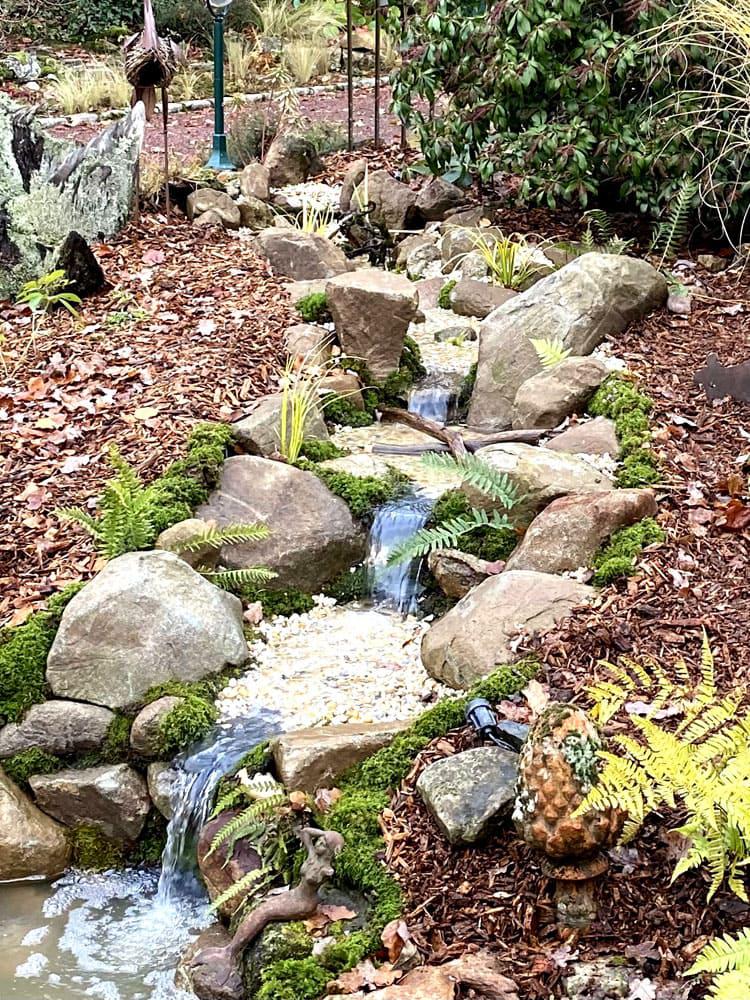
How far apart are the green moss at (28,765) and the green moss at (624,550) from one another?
85.3 inches

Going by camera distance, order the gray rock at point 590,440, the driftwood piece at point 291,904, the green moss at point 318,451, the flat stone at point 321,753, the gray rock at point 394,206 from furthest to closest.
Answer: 1. the gray rock at point 394,206
2. the green moss at point 318,451
3. the gray rock at point 590,440
4. the flat stone at point 321,753
5. the driftwood piece at point 291,904

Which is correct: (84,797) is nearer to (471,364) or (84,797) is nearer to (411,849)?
(411,849)

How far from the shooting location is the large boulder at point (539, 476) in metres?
5.17

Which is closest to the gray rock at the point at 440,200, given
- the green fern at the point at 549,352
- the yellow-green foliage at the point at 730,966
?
the green fern at the point at 549,352

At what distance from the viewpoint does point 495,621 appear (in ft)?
14.6

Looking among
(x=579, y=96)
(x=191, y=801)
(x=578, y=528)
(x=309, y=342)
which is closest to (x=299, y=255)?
(x=309, y=342)

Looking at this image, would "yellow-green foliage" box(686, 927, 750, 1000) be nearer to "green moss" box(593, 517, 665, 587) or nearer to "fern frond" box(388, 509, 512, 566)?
"green moss" box(593, 517, 665, 587)

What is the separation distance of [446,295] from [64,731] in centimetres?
444

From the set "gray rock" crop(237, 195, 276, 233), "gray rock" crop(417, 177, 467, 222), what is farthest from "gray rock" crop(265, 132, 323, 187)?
"gray rock" crop(417, 177, 467, 222)

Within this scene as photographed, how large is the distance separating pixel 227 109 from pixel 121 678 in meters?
9.83

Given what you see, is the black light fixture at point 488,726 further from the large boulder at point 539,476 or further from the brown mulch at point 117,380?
the brown mulch at point 117,380

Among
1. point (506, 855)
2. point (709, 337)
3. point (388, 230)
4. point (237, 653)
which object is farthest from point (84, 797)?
point (388, 230)

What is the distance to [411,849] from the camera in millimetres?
3598

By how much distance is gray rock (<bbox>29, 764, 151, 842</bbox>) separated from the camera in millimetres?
4422
